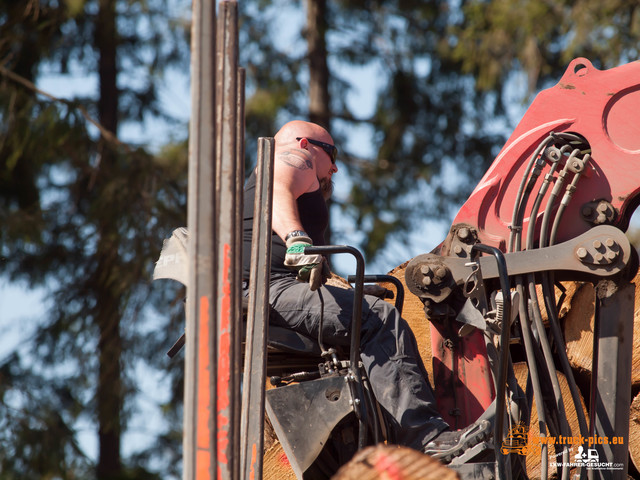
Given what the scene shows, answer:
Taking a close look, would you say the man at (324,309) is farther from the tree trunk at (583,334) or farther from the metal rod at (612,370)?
the tree trunk at (583,334)

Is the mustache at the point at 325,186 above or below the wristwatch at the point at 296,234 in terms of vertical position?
above

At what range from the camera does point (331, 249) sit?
138 inches

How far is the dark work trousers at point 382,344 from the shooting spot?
3.64 meters

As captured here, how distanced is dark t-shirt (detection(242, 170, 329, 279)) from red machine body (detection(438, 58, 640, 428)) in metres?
0.64

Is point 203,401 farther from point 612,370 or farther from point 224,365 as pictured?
point 612,370

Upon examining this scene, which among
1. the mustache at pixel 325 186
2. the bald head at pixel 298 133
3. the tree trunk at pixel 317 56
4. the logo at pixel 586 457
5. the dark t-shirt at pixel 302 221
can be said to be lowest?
the logo at pixel 586 457

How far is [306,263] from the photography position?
358 cm

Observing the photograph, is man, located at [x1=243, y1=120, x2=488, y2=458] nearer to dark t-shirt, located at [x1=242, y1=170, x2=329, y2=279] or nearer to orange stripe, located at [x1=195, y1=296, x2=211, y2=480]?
dark t-shirt, located at [x1=242, y1=170, x2=329, y2=279]

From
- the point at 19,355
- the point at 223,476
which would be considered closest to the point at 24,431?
the point at 19,355

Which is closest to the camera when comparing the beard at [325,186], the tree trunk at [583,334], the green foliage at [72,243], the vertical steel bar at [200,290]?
the vertical steel bar at [200,290]

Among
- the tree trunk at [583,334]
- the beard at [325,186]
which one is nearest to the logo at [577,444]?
the tree trunk at [583,334]

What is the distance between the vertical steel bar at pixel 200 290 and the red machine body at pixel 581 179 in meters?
1.80

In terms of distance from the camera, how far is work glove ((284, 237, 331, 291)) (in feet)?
11.8

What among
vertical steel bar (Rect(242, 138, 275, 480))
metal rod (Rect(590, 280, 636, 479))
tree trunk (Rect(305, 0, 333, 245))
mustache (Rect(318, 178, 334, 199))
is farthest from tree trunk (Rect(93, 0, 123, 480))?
metal rod (Rect(590, 280, 636, 479))
